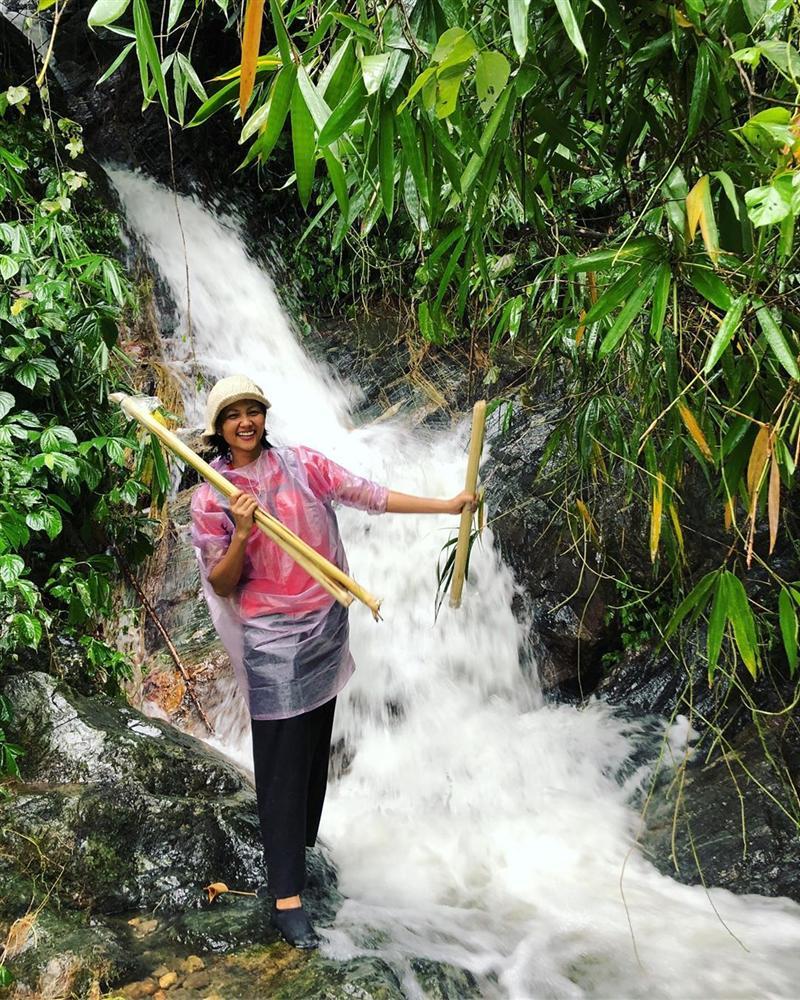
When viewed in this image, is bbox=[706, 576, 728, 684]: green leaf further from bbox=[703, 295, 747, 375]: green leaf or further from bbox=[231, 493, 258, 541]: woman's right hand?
bbox=[231, 493, 258, 541]: woman's right hand

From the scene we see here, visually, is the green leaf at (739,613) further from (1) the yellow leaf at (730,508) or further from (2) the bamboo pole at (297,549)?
(2) the bamboo pole at (297,549)

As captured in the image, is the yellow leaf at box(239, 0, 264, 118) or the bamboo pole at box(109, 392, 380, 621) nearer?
the yellow leaf at box(239, 0, 264, 118)

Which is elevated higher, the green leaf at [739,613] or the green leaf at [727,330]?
the green leaf at [727,330]

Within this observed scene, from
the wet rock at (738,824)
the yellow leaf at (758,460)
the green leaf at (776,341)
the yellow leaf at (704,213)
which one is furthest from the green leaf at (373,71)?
the wet rock at (738,824)

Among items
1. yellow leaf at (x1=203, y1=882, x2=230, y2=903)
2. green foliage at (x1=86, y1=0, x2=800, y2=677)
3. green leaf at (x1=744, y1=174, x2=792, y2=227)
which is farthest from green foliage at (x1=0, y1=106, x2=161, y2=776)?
green leaf at (x1=744, y1=174, x2=792, y2=227)

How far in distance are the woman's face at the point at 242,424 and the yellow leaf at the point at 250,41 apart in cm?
116

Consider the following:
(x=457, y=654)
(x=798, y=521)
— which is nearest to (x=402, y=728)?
(x=457, y=654)

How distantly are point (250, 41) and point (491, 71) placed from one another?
36 centimetres

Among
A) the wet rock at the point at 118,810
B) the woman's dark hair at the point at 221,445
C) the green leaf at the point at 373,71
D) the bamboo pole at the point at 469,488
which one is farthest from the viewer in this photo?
the wet rock at the point at 118,810

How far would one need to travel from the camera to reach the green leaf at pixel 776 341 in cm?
139

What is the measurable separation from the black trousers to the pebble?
31 centimetres

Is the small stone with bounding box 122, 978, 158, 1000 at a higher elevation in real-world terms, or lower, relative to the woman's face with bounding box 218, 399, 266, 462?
lower

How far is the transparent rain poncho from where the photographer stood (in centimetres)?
231

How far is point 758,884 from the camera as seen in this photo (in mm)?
2912
